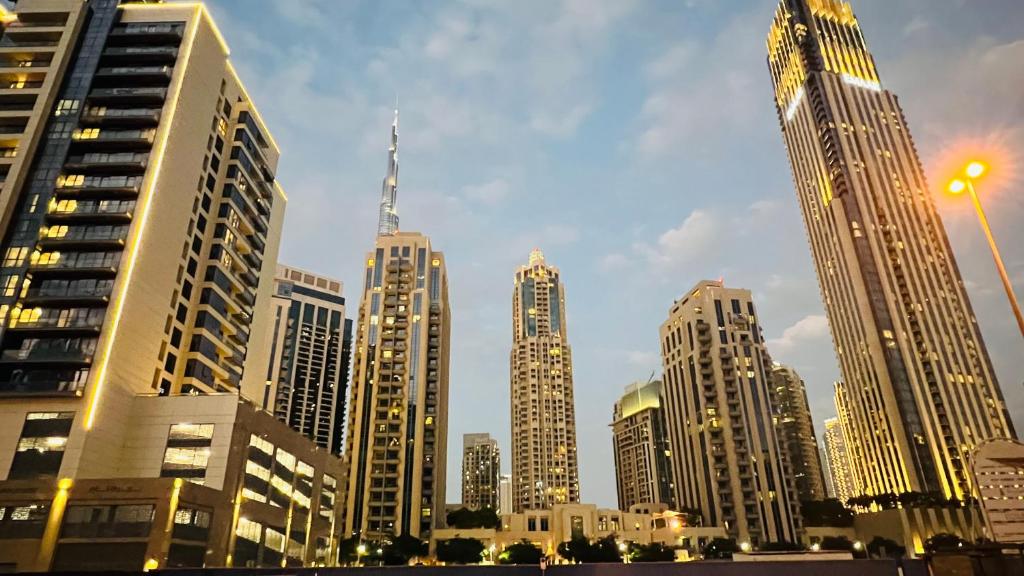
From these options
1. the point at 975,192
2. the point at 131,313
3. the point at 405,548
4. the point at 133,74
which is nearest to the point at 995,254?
the point at 975,192

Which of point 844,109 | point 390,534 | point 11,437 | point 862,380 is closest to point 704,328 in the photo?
point 862,380

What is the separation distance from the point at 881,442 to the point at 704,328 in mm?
44310

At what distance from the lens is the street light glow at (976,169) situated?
1895 cm

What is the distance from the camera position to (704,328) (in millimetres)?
144750

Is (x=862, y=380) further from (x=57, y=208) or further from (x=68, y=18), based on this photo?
(x=68, y=18)

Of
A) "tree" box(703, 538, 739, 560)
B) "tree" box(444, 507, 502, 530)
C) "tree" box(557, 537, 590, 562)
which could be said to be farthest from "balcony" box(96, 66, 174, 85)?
A: "tree" box(703, 538, 739, 560)

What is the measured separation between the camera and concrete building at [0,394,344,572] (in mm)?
51969

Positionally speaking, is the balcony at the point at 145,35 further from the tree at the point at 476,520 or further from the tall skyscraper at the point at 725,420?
the tall skyscraper at the point at 725,420

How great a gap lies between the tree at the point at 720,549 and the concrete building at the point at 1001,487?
8577cm

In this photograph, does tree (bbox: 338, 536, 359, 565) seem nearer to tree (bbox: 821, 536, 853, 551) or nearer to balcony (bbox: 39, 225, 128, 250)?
balcony (bbox: 39, 225, 128, 250)

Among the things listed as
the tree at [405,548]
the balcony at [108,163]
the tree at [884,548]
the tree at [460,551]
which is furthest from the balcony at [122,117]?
the tree at [884,548]

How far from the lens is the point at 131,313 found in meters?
65.1

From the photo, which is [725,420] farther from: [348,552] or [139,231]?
[139,231]

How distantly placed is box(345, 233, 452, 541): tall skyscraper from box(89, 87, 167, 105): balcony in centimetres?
7632
